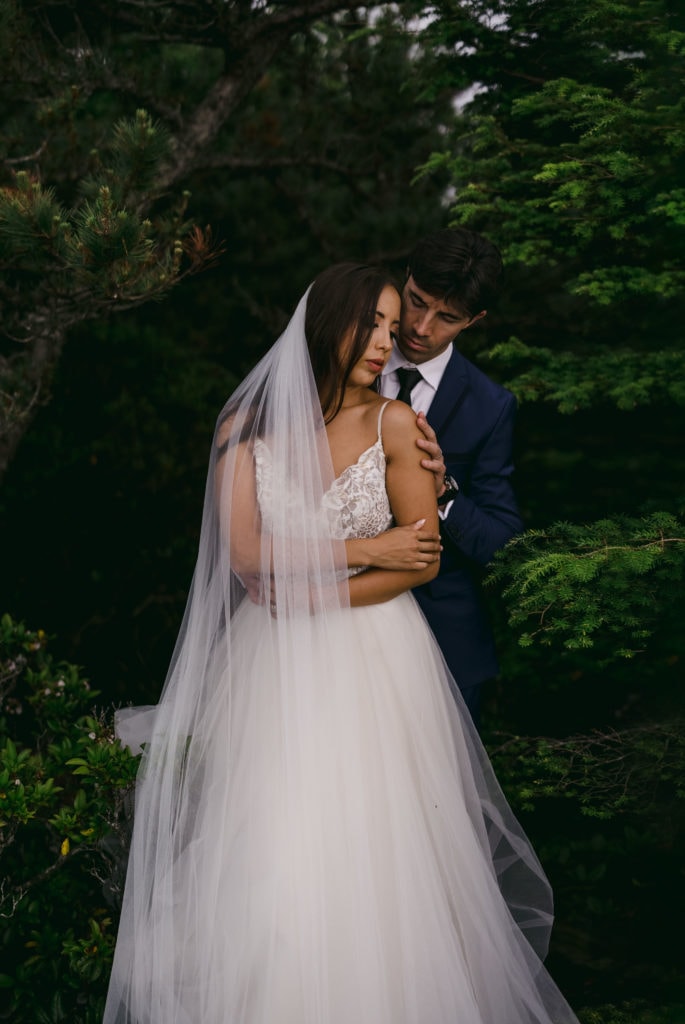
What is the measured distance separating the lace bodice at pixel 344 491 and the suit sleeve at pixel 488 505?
0.37 m

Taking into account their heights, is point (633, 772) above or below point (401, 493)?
below

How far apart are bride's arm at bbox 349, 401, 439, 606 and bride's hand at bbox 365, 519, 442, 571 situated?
3 cm

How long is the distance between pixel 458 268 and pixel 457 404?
1.54 ft

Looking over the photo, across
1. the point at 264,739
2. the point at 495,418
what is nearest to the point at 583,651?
the point at 495,418

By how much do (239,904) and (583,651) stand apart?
201cm

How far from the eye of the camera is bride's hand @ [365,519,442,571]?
271cm

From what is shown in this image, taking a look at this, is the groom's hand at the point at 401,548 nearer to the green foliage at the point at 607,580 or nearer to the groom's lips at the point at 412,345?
the green foliage at the point at 607,580

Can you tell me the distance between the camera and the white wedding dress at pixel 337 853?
251cm

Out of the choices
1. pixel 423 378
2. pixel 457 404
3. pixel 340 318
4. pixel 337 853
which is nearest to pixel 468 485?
pixel 457 404

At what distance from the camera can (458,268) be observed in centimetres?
316

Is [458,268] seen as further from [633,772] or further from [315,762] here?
[633,772]

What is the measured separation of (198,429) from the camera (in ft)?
18.0

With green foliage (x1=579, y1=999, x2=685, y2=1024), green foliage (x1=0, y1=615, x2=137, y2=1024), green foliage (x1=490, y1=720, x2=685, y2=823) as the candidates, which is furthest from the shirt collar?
green foliage (x1=579, y1=999, x2=685, y2=1024)

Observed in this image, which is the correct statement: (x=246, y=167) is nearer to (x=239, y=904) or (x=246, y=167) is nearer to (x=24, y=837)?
(x=24, y=837)
